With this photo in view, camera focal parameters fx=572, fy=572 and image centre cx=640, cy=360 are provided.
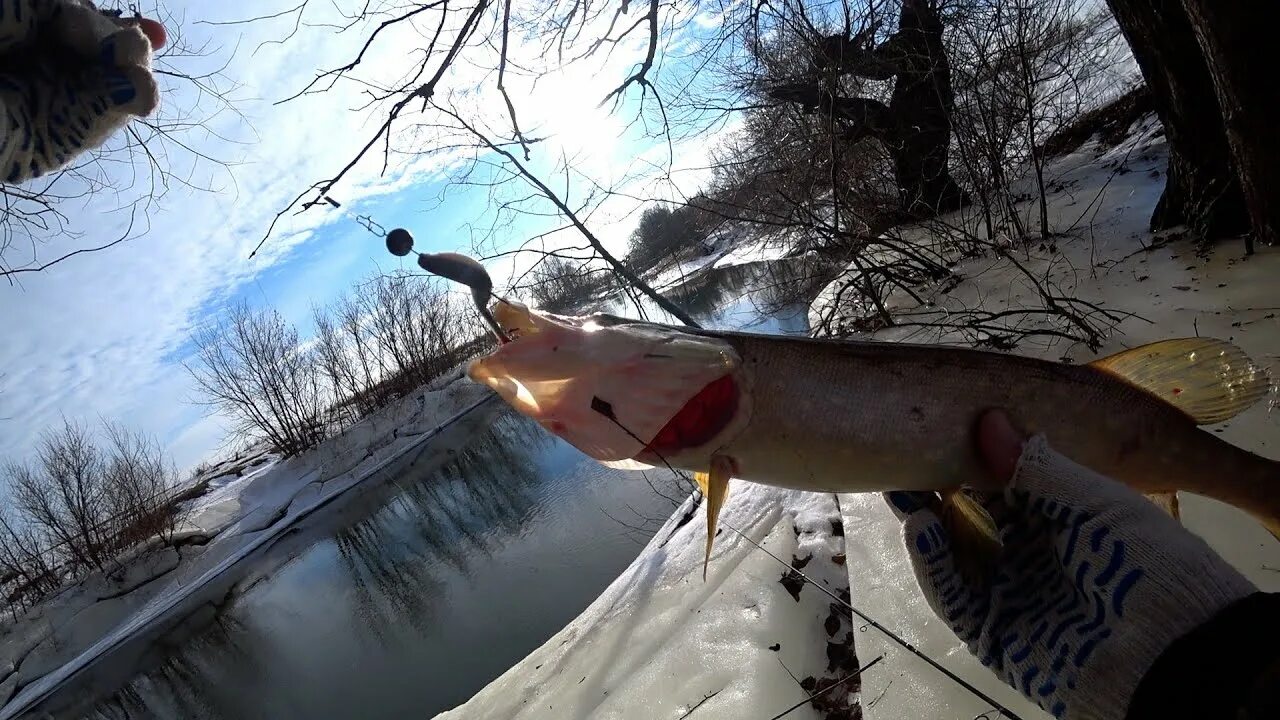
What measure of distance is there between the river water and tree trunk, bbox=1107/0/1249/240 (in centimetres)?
412

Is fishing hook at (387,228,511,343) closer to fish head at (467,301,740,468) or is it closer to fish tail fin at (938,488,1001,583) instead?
fish head at (467,301,740,468)

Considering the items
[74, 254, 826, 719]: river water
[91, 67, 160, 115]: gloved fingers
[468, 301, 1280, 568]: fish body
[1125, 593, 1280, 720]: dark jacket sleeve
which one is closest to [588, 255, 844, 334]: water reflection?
[74, 254, 826, 719]: river water

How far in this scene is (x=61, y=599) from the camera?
1603 cm

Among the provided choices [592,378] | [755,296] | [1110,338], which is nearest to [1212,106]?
[1110,338]

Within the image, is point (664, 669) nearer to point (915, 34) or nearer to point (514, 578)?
point (514, 578)

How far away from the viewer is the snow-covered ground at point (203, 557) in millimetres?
13211

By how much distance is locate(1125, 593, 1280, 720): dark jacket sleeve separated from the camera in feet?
3.04

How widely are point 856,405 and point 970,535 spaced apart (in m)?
0.51

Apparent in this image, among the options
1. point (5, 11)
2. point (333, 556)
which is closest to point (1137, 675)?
point (5, 11)

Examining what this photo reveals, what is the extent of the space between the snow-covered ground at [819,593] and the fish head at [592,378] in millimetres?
1693

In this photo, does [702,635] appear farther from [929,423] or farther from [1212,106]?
[1212,106]

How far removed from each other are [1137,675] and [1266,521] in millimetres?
945

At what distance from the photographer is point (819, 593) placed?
318 cm

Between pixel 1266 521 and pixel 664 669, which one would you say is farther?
pixel 664 669
